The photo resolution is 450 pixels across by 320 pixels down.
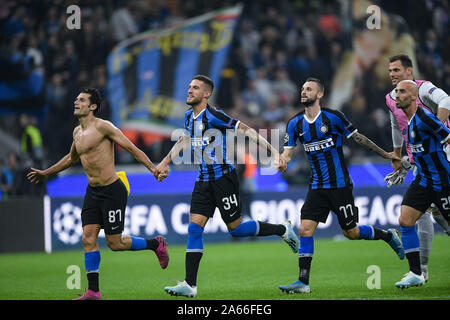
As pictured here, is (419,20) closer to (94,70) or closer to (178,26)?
(178,26)

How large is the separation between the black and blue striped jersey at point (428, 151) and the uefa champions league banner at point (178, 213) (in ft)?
22.5

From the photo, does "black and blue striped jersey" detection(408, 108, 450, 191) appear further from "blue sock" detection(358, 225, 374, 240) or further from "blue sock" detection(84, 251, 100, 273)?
"blue sock" detection(84, 251, 100, 273)

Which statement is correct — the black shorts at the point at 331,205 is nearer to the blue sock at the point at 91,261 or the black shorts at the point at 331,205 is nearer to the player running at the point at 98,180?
the player running at the point at 98,180

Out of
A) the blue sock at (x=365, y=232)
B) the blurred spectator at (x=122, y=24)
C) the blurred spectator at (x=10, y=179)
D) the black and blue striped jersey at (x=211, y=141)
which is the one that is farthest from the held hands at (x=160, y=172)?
the blurred spectator at (x=122, y=24)

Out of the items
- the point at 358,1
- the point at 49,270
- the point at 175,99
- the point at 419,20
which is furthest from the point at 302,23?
the point at 49,270

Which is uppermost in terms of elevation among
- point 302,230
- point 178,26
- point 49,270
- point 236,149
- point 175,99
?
point 178,26

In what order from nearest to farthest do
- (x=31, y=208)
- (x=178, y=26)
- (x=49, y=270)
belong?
(x=49, y=270) < (x=31, y=208) < (x=178, y=26)

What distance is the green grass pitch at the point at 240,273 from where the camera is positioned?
8.22m

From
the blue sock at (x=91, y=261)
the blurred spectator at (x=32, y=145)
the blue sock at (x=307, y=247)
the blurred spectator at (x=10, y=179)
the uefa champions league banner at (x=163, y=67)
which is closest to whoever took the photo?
the blue sock at (x=91, y=261)

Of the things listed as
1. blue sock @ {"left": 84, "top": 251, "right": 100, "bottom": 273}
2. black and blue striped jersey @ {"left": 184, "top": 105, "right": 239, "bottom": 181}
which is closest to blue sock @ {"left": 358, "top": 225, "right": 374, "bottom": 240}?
black and blue striped jersey @ {"left": 184, "top": 105, "right": 239, "bottom": 181}

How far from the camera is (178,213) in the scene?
49.5 feet

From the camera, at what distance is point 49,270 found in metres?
11.6

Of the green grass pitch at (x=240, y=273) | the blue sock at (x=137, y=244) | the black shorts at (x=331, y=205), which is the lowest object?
the green grass pitch at (x=240, y=273)
